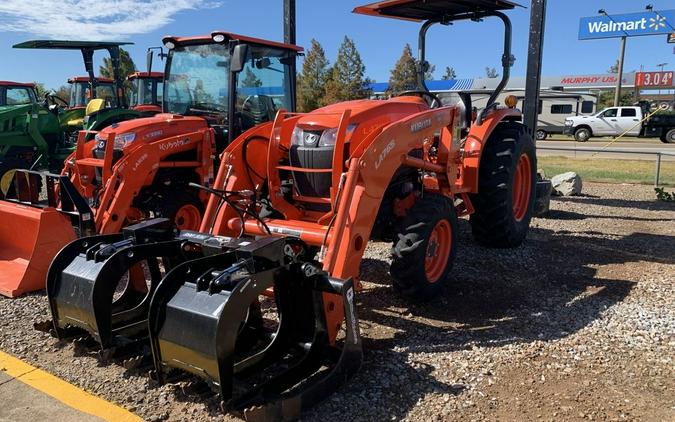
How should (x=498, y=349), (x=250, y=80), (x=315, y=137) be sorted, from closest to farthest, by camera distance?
(x=498, y=349), (x=315, y=137), (x=250, y=80)

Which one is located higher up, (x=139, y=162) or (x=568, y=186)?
(x=139, y=162)

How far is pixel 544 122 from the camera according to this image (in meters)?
34.8

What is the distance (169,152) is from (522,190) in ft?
14.5

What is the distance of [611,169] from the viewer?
16.0m

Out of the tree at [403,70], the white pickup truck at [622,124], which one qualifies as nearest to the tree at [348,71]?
the tree at [403,70]

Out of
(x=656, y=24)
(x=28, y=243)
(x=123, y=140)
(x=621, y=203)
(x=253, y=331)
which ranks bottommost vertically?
(x=621, y=203)

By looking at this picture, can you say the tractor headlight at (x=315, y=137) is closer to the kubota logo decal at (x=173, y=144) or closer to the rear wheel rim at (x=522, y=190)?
the kubota logo decal at (x=173, y=144)

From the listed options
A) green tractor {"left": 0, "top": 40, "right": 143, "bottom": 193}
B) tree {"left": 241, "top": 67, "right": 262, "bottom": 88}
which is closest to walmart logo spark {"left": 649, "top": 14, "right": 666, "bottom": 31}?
green tractor {"left": 0, "top": 40, "right": 143, "bottom": 193}

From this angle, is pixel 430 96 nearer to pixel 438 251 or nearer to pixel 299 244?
pixel 438 251

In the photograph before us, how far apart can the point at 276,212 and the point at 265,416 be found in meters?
2.39

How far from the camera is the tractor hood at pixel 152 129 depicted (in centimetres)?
656

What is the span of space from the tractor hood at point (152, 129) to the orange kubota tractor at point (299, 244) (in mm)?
2027

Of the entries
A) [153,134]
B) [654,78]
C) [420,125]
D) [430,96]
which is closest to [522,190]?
[430,96]

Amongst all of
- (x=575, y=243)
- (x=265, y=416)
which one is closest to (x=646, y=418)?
(x=265, y=416)
